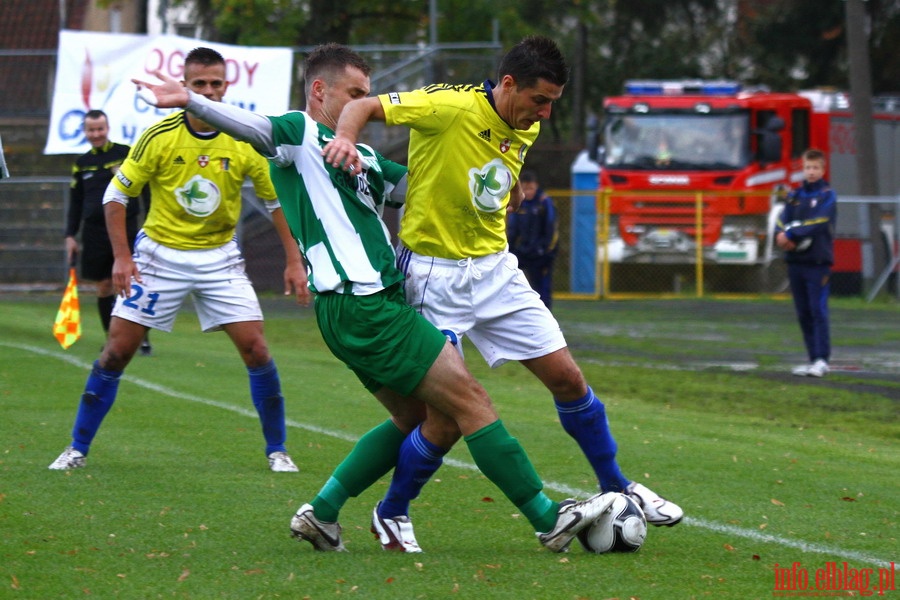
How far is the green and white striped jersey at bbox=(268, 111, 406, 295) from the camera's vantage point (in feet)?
17.3

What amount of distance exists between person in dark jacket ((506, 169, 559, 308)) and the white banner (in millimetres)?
4905

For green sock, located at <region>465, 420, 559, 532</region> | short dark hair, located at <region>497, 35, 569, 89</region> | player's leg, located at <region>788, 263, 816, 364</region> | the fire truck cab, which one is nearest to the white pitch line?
green sock, located at <region>465, 420, 559, 532</region>

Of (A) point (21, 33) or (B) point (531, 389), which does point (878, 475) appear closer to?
(B) point (531, 389)

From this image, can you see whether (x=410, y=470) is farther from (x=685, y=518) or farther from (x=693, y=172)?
(x=693, y=172)

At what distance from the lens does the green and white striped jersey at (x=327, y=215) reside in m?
5.29

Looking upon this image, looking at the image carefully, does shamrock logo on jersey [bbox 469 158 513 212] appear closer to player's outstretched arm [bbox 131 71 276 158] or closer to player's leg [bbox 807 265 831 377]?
player's outstretched arm [bbox 131 71 276 158]

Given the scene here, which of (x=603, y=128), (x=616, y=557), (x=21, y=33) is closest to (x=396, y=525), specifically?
(x=616, y=557)

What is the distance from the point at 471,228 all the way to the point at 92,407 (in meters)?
2.94

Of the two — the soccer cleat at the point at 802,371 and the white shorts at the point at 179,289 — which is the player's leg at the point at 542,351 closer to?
the white shorts at the point at 179,289

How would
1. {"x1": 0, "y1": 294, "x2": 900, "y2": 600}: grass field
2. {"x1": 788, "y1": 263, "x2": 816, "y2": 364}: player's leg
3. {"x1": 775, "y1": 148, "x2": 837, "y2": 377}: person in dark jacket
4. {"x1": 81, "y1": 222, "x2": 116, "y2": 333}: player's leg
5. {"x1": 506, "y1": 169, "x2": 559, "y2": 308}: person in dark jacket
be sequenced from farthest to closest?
{"x1": 506, "y1": 169, "x2": 559, "y2": 308}: person in dark jacket, {"x1": 788, "y1": 263, "x2": 816, "y2": 364}: player's leg, {"x1": 775, "y1": 148, "x2": 837, "y2": 377}: person in dark jacket, {"x1": 81, "y1": 222, "x2": 116, "y2": 333}: player's leg, {"x1": 0, "y1": 294, "x2": 900, "y2": 600}: grass field

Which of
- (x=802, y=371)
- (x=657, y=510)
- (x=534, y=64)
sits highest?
(x=534, y=64)

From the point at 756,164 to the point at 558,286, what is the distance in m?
4.48

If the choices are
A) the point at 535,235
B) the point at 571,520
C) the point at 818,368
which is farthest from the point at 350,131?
the point at 535,235

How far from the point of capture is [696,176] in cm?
2481
